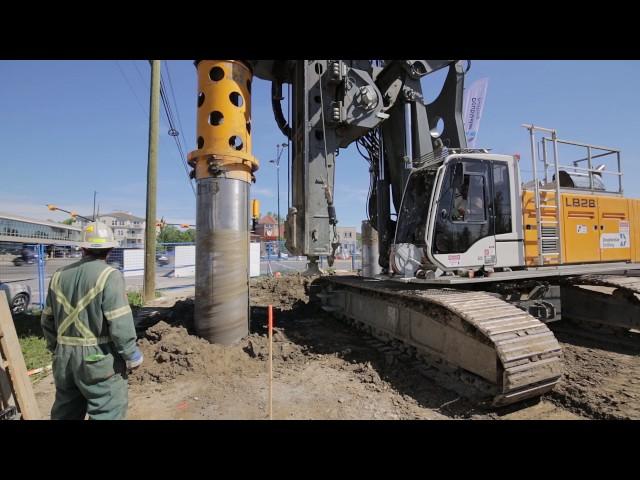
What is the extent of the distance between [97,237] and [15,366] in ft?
4.46

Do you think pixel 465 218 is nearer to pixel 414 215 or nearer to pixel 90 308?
pixel 414 215

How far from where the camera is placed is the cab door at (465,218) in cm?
577

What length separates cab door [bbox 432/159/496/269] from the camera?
577 centimetres

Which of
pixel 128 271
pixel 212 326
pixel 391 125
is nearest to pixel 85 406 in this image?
pixel 212 326

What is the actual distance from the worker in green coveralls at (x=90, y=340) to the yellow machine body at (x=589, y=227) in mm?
6052

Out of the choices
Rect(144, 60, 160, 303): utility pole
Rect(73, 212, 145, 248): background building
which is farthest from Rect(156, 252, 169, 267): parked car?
Rect(73, 212, 145, 248): background building

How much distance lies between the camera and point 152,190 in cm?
1183

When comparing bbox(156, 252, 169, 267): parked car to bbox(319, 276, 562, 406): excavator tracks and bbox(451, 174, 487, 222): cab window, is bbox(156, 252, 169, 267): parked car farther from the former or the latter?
bbox(451, 174, 487, 222): cab window

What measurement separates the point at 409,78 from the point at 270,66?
272cm

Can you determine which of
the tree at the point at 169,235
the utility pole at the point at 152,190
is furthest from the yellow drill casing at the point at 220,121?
the tree at the point at 169,235

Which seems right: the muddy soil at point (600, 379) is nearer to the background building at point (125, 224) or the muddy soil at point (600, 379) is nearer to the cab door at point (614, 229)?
the cab door at point (614, 229)

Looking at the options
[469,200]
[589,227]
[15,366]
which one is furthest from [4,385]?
[589,227]

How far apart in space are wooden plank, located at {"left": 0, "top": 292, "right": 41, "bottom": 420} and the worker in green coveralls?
498 millimetres

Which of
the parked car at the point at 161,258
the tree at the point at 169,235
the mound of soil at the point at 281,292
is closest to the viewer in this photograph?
the mound of soil at the point at 281,292
